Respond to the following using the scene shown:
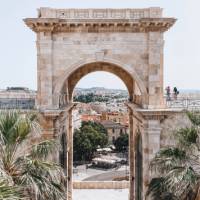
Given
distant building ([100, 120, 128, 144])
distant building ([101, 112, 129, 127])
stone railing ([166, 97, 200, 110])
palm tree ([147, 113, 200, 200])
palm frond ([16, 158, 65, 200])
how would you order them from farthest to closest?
distant building ([101, 112, 129, 127]), distant building ([100, 120, 128, 144]), stone railing ([166, 97, 200, 110]), palm tree ([147, 113, 200, 200]), palm frond ([16, 158, 65, 200])

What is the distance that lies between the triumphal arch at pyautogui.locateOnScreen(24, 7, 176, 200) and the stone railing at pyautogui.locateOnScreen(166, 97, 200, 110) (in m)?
0.96

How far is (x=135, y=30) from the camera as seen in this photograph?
20.0 metres

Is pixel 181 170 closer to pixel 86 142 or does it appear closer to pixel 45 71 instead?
pixel 45 71

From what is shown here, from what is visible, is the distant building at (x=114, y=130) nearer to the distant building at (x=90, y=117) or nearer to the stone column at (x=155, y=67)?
the distant building at (x=90, y=117)

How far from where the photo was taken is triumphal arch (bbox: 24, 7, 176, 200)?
19578mm

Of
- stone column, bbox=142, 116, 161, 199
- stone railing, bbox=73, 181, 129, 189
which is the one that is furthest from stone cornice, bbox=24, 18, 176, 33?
stone railing, bbox=73, 181, 129, 189

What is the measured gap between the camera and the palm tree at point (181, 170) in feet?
44.9

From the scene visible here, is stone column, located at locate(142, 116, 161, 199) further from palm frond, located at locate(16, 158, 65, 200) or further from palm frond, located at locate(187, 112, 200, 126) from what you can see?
palm frond, located at locate(16, 158, 65, 200)

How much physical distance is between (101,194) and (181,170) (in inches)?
677

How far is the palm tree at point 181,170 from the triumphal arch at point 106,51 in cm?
418

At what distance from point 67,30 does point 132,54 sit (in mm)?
3700

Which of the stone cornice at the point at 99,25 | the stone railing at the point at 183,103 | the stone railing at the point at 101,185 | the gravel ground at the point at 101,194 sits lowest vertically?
the gravel ground at the point at 101,194


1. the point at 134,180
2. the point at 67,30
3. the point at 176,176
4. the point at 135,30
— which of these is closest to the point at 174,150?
the point at 176,176

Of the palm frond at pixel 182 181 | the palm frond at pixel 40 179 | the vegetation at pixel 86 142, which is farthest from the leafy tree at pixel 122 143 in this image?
the palm frond at pixel 40 179
